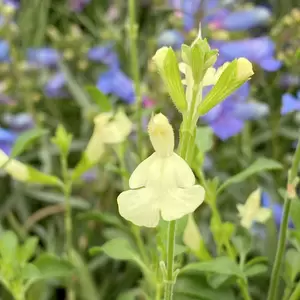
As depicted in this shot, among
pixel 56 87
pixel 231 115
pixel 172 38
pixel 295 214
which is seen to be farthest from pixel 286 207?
pixel 56 87

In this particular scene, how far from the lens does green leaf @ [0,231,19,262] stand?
16.3 inches

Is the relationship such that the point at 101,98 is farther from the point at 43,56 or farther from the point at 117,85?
the point at 43,56

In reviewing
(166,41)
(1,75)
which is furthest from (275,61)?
(1,75)

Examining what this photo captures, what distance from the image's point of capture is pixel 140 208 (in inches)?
10.7

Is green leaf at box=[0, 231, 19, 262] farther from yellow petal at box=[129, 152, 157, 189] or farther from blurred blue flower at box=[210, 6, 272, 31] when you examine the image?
blurred blue flower at box=[210, 6, 272, 31]

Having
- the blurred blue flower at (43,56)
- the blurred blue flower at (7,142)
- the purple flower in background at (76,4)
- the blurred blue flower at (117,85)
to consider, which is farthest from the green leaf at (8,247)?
the purple flower in background at (76,4)

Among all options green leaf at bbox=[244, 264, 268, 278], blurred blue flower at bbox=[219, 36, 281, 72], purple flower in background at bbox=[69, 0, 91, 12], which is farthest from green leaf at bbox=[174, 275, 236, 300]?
purple flower in background at bbox=[69, 0, 91, 12]

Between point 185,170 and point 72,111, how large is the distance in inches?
23.5

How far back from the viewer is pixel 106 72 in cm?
79

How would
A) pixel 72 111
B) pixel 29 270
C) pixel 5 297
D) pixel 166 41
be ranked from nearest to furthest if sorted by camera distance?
pixel 29 270 < pixel 5 297 < pixel 166 41 < pixel 72 111

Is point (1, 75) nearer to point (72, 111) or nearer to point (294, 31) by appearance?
point (72, 111)

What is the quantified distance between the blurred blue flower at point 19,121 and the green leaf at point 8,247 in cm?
33

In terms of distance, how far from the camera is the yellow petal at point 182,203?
0.88ft

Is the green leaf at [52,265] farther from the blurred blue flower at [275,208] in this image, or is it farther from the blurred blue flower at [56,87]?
the blurred blue flower at [56,87]
